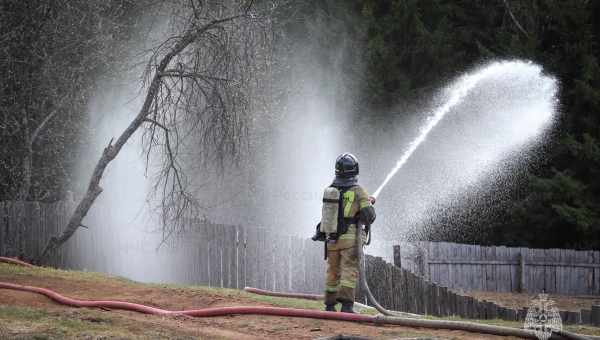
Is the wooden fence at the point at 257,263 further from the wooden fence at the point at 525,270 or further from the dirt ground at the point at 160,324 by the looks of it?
the dirt ground at the point at 160,324

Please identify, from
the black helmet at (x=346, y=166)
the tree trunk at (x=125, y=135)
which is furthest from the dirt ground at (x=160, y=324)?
the tree trunk at (x=125, y=135)

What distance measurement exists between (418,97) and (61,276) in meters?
16.5

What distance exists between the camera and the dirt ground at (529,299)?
17.9m

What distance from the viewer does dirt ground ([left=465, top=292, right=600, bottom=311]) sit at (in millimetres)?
17891

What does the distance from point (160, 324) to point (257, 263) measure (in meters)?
8.35

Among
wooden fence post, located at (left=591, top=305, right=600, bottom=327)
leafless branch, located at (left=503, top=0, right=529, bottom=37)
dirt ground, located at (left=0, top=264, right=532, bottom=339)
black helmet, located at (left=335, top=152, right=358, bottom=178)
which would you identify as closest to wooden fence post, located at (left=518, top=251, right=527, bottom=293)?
wooden fence post, located at (left=591, top=305, right=600, bottom=327)

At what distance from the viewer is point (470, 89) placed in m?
27.6

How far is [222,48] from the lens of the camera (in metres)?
14.9

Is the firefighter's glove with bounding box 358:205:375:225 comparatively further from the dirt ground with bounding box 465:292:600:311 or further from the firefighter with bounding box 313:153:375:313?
the dirt ground with bounding box 465:292:600:311

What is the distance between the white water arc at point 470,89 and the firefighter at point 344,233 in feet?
49.3

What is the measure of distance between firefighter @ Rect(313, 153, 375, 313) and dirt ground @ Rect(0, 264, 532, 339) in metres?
1.03

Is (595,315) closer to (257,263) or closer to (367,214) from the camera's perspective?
(367,214)

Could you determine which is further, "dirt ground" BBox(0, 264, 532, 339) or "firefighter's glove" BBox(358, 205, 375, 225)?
"firefighter's glove" BBox(358, 205, 375, 225)

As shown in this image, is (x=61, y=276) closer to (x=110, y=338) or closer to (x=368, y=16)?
(x=110, y=338)
